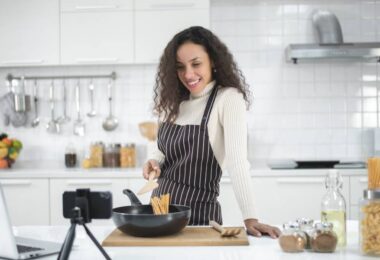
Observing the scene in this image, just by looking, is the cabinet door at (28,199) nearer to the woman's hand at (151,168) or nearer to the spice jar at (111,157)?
the spice jar at (111,157)

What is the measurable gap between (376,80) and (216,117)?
7.91 ft

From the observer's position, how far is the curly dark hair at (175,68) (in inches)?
93.4

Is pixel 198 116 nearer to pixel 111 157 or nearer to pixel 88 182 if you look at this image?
pixel 88 182

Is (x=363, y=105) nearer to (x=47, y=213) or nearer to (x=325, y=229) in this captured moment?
(x=47, y=213)

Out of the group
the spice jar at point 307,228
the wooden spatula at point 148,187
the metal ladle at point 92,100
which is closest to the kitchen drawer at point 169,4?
the metal ladle at point 92,100

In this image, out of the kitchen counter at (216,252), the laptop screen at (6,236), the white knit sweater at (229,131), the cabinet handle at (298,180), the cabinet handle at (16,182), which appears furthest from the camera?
the cabinet handle at (16,182)

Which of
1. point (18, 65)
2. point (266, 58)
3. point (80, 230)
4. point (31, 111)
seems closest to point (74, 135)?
point (31, 111)

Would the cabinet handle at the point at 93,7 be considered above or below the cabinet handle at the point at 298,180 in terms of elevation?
above

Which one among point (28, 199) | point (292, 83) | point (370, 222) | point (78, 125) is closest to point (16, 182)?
point (28, 199)

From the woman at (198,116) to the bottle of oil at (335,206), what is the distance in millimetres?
633

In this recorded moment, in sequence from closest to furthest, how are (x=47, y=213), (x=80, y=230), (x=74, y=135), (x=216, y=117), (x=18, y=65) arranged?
(x=80, y=230)
(x=216, y=117)
(x=47, y=213)
(x=18, y=65)
(x=74, y=135)

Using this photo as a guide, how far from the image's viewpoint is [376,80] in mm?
4355

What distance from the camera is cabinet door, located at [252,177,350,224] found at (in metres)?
3.80

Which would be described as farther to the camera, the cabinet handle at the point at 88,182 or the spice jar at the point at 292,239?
the cabinet handle at the point at 88,182
